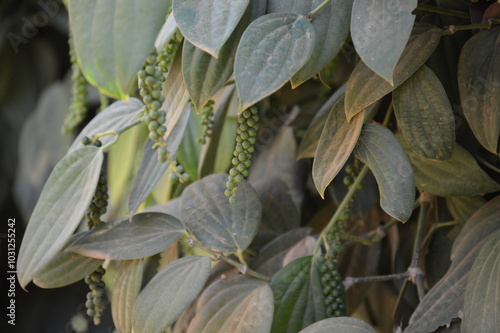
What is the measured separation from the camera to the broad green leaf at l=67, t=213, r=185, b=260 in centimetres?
55

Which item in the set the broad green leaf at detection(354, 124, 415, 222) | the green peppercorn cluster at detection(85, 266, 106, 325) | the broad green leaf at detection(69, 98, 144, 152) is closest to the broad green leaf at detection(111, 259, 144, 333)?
the green peppercorn cluster at detection(85, 266, 106, 325)

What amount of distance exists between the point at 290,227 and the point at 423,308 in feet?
0.85

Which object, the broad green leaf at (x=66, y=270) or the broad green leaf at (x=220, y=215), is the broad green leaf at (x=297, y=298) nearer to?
the broad green leaf at (x=220, y=215)

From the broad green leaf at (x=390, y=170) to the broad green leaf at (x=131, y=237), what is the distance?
22cm

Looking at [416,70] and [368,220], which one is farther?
[368,220]

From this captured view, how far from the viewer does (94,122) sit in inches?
24.4

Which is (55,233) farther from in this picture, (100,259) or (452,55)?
(452,55)

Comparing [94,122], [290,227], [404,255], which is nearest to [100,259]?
[94,122]

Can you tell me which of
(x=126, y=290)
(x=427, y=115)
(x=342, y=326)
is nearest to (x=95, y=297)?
(x=126, y=290)

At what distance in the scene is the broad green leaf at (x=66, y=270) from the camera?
56cm

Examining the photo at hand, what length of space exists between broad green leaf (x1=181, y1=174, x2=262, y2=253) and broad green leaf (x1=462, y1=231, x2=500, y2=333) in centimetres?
22

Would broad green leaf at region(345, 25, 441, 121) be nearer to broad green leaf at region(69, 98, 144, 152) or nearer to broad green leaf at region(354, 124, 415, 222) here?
broad green leaf at region(354, 124, 415, 222)

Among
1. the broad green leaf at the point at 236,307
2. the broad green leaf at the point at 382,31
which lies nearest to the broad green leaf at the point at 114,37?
the broad green leaf at the point at 382,31

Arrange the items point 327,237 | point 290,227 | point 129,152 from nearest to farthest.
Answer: point 327,237, point 290,227, point 129,152
